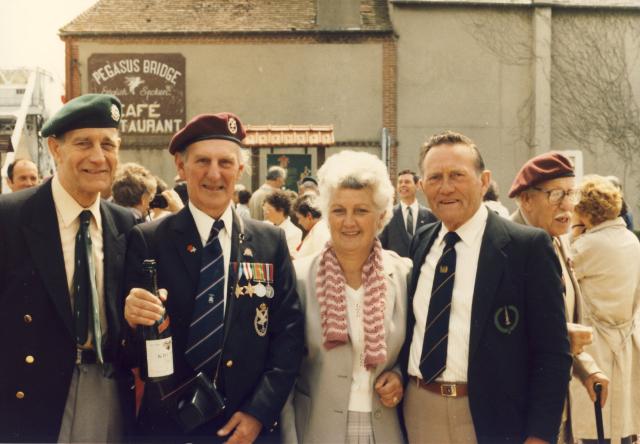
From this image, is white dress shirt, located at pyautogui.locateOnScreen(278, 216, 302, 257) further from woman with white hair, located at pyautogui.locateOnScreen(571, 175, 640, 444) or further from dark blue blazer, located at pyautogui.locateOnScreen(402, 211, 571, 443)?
dark blue blazer, located at pyautogui.locateOnScreen(402, 211, 571, 443)

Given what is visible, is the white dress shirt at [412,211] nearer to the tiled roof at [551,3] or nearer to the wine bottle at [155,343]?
the wine bottle at [155,343]

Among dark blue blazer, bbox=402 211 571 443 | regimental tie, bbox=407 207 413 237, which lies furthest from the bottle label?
regimental tie, bbox=407 207 413 237

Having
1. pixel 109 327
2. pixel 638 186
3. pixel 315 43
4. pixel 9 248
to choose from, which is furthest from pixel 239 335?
pixel 638 186

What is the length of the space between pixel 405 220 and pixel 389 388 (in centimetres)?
633

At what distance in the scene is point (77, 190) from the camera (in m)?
3.08

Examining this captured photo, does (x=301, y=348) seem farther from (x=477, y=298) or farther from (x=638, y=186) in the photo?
(x=638, y=186)

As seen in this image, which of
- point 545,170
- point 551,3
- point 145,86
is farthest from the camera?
point 145,86

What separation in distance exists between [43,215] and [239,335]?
1.01 meters

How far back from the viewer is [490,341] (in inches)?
115

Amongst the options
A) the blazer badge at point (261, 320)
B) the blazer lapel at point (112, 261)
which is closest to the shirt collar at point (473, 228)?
the blazer badge at point (261, 320)

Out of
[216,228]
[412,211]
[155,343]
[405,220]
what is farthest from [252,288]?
[412,211]

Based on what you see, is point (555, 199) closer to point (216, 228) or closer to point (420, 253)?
point (420, 253)

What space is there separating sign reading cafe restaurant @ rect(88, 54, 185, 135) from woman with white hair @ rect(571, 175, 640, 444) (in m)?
18.1

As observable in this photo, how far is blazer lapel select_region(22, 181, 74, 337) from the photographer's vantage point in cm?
288
